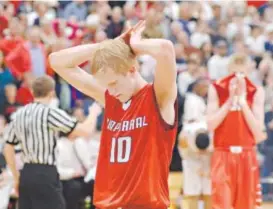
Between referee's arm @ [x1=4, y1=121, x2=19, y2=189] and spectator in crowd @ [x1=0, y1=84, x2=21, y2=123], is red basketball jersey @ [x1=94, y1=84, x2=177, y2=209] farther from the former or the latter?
spectator in crowd @ [x1=0, y1=84, x2=21, y2=123]

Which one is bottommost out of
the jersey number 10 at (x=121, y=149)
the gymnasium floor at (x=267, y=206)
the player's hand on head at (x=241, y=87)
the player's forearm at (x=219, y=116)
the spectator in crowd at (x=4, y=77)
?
the gymnasium floor at (x=267, y=206)

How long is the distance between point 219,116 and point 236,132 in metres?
0.24

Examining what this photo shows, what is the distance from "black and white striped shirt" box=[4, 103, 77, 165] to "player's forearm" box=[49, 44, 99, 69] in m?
2.37

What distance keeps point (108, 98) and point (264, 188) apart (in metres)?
7.78

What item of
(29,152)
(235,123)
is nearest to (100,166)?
(29,152)

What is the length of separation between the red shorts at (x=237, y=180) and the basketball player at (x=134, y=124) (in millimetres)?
3882

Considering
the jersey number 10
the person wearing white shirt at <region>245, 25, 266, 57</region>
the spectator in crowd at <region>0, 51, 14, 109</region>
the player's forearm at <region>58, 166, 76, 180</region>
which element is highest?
the person wearing white shirt at <region>245, 25, 266, 57</region>

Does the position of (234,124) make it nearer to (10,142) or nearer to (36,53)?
(10,142)

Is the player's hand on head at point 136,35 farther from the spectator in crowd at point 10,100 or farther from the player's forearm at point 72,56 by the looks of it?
the spectator in crowd at point 10,100

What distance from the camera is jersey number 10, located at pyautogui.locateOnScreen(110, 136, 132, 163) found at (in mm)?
4176

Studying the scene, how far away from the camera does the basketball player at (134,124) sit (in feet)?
13.1

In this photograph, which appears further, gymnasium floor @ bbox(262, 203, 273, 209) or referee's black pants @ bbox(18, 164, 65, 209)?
gymnasium floor @ bbox(262, 203, 273, 209)

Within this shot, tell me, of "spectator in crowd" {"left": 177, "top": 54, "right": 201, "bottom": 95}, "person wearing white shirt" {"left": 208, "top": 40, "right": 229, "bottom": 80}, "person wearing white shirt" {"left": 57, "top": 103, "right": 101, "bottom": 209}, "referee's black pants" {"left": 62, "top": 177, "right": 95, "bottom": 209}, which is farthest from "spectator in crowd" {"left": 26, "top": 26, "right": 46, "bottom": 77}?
"referee's black pants" {"left": 62, "top": 177, "right": 95, "bottom": 209}

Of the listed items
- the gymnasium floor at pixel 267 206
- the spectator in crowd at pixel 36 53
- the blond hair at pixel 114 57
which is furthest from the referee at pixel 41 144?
the spectator in crowd at pixel 36 53
